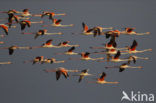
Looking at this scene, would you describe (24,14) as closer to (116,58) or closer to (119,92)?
(116,58)

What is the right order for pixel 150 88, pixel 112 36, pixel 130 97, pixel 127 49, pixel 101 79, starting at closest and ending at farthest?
pixel 112 36, pixel 127 49, pixel 101 79, pixel 130 97, pixel 150 88

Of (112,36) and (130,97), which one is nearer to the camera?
(112,36)

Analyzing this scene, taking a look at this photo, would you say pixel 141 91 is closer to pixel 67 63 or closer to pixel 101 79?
pixel 67 63

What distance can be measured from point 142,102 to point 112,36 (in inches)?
928

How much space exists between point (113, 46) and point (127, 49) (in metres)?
1.12

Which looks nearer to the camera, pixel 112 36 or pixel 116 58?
pixel 112 36

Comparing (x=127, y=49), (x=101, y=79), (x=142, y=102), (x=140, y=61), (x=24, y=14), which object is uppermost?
(x=24, y=14)

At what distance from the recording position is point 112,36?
1858cm

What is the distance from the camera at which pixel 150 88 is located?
4216cm

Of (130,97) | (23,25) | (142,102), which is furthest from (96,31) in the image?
(142,102)

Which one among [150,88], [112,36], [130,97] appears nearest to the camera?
[112,36]

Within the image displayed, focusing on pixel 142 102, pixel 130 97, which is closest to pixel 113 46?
pixel 130 97

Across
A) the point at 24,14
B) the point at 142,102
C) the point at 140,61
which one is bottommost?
the point at 142,102

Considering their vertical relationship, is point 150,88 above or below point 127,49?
below
